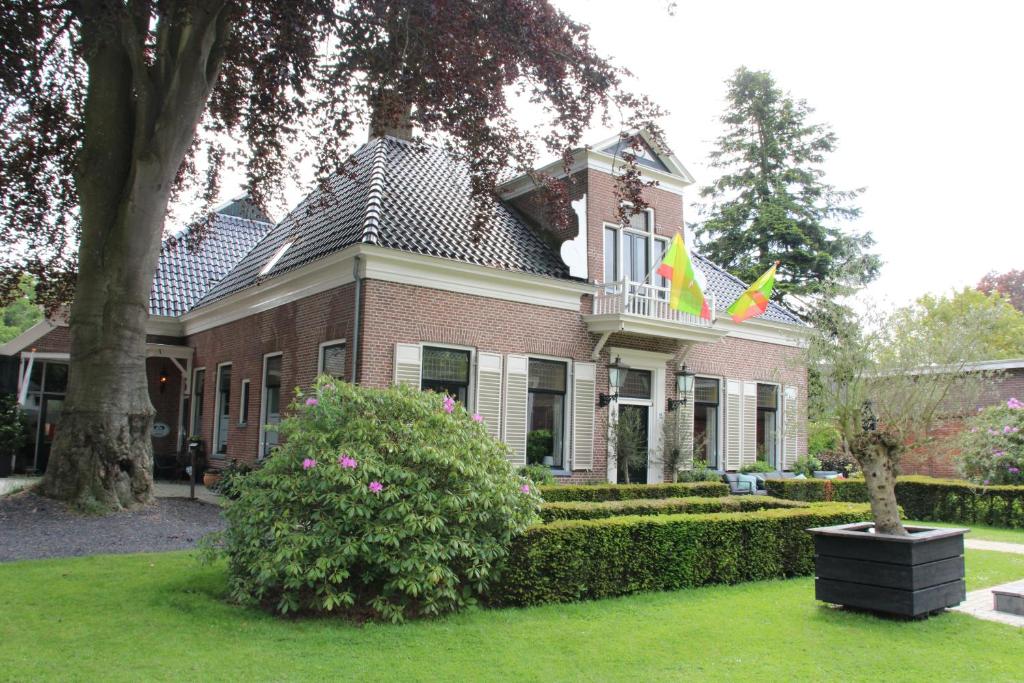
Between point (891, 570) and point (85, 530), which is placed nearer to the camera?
point (891, 570)

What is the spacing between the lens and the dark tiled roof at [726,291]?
65.1ft

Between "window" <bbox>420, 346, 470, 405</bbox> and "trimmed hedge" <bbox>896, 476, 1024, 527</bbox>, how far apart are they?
9124 mm

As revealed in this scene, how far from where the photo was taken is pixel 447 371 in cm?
1379

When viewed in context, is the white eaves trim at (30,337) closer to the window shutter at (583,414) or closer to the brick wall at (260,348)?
the brick wall at (260,348)

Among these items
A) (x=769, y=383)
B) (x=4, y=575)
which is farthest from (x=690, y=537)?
(x=769, y=383)

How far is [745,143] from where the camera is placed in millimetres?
31953

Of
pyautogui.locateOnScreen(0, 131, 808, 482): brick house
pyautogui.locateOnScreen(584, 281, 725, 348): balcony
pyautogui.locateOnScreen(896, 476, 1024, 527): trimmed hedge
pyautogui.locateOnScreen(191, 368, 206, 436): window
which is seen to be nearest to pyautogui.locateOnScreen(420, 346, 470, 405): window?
pyautogui.locateOnScreen(0, 131, 808, 482): brick house

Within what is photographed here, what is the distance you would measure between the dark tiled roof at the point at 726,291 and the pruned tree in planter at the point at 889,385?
1058cm

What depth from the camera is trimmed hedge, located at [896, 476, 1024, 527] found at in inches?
564

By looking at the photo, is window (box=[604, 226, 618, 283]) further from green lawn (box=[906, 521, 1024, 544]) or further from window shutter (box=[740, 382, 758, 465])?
green lawn (box=[906, 521, 1024, 544])

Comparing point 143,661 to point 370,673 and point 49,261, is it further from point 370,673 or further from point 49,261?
point 49,261

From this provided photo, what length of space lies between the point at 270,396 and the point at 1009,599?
505 inches

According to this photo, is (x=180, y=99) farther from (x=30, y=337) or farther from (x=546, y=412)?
(x=30, y=337)

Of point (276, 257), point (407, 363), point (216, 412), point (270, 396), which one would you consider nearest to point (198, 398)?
point (216, 412)
